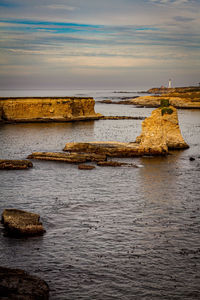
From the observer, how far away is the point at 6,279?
17812 millimetres

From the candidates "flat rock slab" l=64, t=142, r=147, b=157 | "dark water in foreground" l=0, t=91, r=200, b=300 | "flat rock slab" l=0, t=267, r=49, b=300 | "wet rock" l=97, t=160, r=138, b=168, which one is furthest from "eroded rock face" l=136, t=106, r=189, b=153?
"flat rock slab" l=0, t=267, r=49, b=300

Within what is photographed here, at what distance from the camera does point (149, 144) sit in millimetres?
58312

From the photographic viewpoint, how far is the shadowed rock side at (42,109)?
114 m

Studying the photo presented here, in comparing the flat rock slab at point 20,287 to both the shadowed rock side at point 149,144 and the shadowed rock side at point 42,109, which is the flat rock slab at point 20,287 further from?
the shadowed rock side at point 42,109

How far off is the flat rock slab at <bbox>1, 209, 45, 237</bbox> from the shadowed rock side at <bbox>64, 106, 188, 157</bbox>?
3006 centimetres

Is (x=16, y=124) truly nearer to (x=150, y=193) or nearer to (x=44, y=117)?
(x=44, y=117)

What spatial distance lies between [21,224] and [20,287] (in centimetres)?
918

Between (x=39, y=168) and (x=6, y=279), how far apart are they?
3181 centimetres

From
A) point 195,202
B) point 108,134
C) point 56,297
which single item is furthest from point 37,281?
point 108,134

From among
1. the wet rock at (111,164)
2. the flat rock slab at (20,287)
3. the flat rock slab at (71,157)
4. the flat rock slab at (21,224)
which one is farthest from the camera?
the flat rock slab at (71,157)

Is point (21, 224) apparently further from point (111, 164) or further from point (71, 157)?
point (71, 157)

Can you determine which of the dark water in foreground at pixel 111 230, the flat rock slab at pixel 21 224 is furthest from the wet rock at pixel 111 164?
the flat rock slab at pixel 21 224

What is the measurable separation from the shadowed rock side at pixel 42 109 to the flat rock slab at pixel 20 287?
97546mm

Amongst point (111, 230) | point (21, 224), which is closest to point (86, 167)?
point (111, 230)
